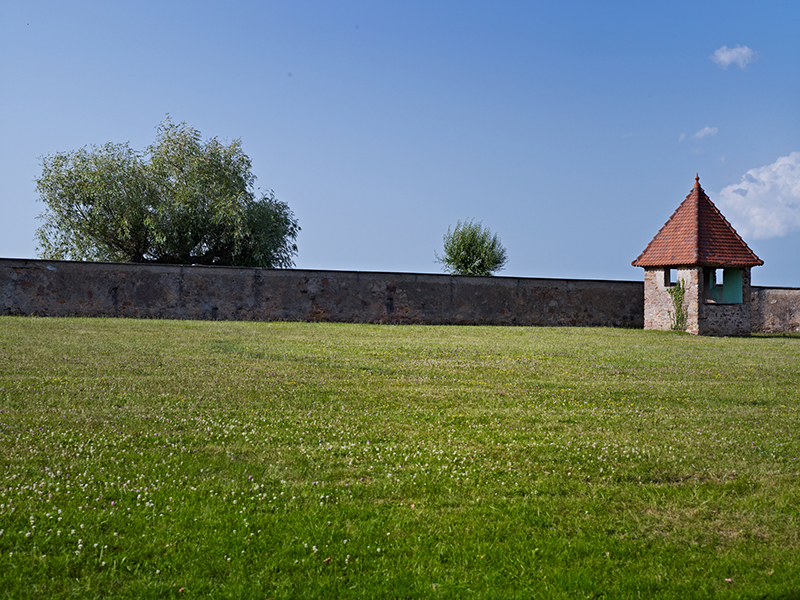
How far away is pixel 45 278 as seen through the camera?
89.1 ft

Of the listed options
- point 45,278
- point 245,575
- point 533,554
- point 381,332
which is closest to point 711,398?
point 533,554

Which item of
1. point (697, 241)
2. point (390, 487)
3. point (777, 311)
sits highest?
point (697, 241)

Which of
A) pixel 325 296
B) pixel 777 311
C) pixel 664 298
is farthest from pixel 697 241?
pixel 325 296

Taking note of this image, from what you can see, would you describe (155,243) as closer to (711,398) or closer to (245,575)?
(711,398)

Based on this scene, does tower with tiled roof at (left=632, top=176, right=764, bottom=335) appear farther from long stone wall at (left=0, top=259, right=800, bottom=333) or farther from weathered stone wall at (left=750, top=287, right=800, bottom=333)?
weathered stone wall at (left=750, top=287, right=800, bottom=333)

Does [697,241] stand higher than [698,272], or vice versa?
[697,241]

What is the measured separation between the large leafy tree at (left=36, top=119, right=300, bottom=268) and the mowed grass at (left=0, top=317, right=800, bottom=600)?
2861cm

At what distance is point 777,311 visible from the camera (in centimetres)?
3309

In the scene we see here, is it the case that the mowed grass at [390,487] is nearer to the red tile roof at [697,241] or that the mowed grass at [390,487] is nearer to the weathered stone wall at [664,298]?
the weathered stone wall at [664,298]

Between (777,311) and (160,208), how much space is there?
3398 centimetres

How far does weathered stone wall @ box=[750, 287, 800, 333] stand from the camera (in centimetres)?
3303

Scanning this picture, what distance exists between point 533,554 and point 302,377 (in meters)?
7.54

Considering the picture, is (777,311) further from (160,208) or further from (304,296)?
(160,208)

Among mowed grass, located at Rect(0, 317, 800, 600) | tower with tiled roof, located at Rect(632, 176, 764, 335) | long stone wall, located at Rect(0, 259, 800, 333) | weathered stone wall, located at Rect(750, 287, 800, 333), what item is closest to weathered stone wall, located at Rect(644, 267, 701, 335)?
tower with tiled roof, located at Rect(632, 176, 764, 335)
